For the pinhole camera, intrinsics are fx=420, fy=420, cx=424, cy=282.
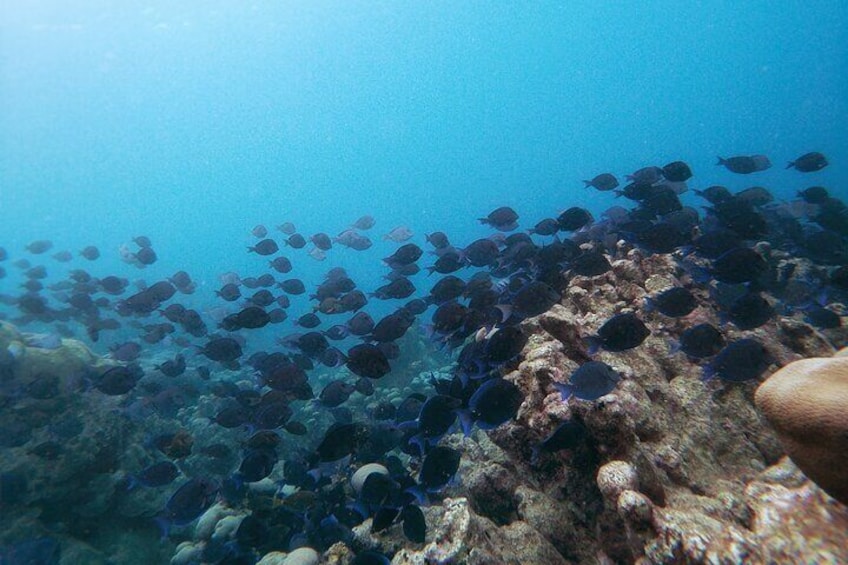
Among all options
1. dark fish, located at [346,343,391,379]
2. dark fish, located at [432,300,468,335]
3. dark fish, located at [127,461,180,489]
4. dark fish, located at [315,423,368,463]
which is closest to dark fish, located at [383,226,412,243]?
dark fish, located at [432,300,468,335]

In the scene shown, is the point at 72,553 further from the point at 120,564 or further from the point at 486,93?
the point at 486,93

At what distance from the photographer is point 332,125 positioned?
18038cm

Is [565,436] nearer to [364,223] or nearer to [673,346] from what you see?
[673,346]

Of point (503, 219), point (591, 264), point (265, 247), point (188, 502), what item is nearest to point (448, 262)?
point (503, 219)

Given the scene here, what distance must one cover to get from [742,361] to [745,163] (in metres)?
6.82

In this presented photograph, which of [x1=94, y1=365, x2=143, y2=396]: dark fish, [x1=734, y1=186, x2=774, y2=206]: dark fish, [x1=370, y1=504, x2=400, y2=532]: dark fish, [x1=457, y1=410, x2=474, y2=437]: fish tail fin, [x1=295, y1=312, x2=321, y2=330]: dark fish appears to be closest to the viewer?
[x1=457, y1=410, x2=474, y2=437]: fish tail fin

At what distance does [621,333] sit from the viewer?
4312mm

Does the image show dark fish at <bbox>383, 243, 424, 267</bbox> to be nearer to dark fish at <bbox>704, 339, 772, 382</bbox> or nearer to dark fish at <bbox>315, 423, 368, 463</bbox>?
dark fish at <bbox>315, 423, 368, 463</bbox>

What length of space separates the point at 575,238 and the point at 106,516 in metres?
11.2

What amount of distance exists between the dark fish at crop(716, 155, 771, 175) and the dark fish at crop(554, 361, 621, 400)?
765 cm

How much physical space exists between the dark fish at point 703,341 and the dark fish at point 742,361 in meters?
0.26

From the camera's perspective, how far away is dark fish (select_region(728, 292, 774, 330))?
4.85 meters

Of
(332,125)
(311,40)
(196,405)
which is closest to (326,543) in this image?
(196,405)

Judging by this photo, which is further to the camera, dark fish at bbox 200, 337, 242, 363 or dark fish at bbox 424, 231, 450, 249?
dark fish at bbox 424, 231, 450, 249
